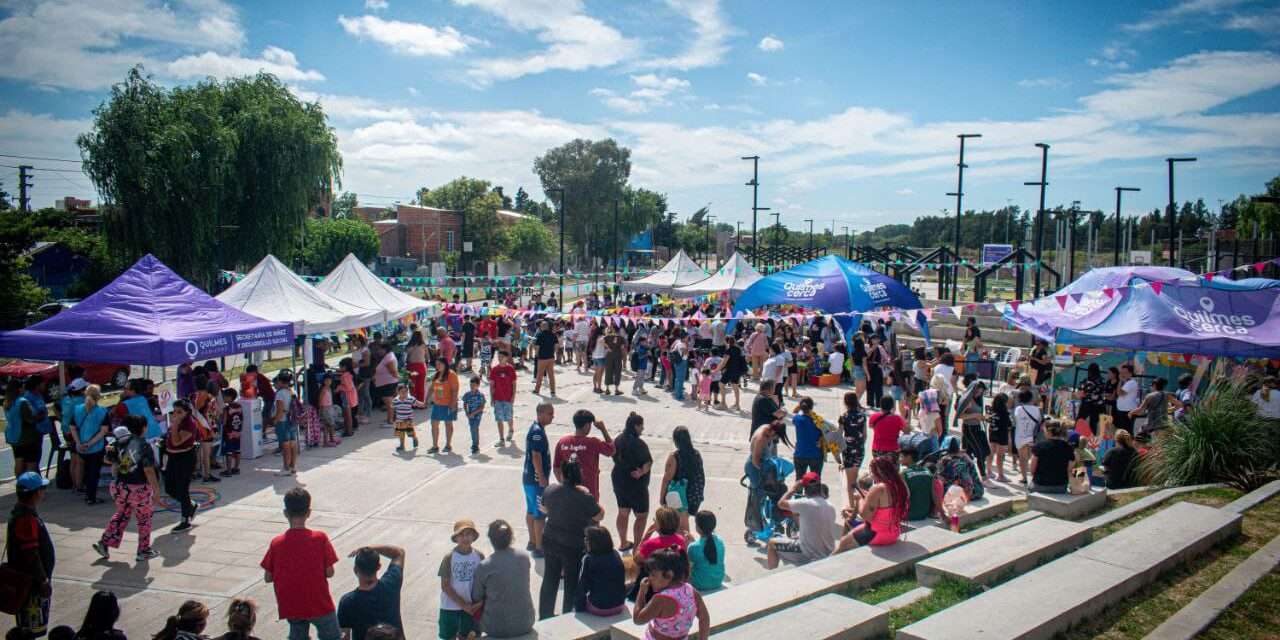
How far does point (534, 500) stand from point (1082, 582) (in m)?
4.78

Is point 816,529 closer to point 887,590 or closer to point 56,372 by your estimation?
point 887,590

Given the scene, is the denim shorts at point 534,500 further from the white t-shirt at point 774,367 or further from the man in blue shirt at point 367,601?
the white t-shirt at point 774,367

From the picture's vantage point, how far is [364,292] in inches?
636

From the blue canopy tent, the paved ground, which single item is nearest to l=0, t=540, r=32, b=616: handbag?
the paved ground

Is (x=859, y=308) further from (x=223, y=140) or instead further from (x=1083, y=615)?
(x=223, y=140)

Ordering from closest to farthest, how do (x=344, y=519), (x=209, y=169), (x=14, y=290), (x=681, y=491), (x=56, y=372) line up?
(x=681, y=491)
(x=344, y=519)
(x=56, y=372)
(x=14, y=290)
(x=209, y=169)

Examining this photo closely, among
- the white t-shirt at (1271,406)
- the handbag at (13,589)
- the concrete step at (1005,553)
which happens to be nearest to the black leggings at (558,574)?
the concrete step at (1005,553)

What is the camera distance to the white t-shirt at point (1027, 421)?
978 centimetres

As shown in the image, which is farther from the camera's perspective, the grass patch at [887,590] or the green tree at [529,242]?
the green tree at [529,242]

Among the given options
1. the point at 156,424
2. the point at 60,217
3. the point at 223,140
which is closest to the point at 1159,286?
the point at 156,424

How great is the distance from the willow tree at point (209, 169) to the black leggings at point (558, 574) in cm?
2516

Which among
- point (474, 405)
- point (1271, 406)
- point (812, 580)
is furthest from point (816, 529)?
point (1271, 406)

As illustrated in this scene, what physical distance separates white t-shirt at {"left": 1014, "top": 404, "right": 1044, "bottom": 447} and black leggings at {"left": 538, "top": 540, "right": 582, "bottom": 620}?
6.85 m

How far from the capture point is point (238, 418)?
10141 mm
